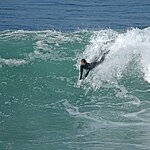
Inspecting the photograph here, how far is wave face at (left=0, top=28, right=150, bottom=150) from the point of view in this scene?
13.3 meters

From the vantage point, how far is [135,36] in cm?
2177

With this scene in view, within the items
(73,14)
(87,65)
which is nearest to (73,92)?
(87,65)

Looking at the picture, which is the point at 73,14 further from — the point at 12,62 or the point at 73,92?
the point at 73,92

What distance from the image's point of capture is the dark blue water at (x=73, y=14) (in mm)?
32094

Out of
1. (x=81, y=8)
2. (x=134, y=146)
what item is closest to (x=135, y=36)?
(x=134, y=146)

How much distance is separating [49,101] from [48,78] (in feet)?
7.75

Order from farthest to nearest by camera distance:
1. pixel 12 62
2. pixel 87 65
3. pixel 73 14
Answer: pixel 73 14 < pixel 12 62 < pixel 87 65

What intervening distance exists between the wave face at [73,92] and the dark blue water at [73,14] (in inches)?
298

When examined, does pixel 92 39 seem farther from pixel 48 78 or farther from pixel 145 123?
pixel 145 123

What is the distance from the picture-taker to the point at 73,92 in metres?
17.2

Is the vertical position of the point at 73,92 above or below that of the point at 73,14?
below

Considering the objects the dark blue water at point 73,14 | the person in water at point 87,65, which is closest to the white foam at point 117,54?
the person in water at point 87,65

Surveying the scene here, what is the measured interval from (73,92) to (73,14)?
791 inches

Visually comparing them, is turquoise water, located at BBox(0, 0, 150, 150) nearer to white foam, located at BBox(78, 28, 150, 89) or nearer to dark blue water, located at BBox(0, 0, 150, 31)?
white foam, located at BBox(78, 28, 150, 89)
